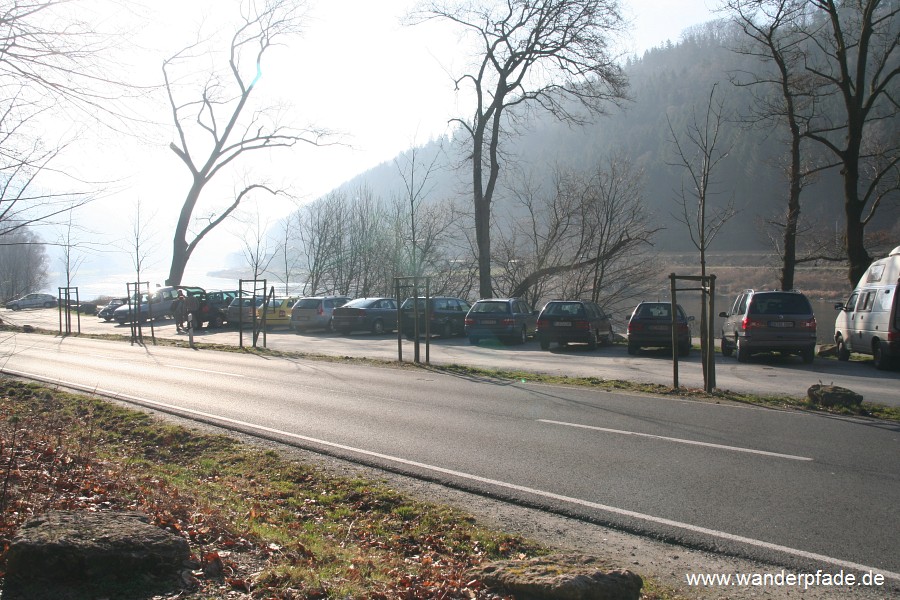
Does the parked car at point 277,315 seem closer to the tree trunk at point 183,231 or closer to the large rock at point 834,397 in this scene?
the tree trunk at point 183,231

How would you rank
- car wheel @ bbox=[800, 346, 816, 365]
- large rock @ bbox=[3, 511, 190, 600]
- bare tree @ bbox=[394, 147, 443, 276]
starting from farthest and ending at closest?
bare tree @ bbox=[394, 147, 443, 276], car wheel @ bbox=[800, 346, 816, 365], large rock @ bbox=[3, 511, 190, 600]

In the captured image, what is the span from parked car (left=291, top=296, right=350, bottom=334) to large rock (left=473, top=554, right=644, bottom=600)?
2936 cm

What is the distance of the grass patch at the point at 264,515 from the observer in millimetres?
4340

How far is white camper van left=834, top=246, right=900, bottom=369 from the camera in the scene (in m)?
16.5

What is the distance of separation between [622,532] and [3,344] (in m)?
24.6

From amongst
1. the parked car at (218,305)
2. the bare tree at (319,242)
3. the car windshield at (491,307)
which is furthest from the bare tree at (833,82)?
the bare tree at (319,242)

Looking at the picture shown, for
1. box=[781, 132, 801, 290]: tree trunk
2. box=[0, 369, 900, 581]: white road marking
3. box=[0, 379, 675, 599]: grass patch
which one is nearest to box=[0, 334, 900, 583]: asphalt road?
box=[0, 369, 900, 581]: white road marking

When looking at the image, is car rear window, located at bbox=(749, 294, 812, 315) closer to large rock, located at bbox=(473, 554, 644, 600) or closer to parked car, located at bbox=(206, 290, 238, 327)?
large rock, located at bbox=(473, 554, 644, 600)

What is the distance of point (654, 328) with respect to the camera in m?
20.8

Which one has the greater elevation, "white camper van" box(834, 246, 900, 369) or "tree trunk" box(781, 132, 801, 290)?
"tree trunk" box(781, 132, 801, 290)

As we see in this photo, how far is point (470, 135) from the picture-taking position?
33250 millimetres

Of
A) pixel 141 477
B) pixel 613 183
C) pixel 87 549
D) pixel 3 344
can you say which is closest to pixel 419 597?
pixel 87 549

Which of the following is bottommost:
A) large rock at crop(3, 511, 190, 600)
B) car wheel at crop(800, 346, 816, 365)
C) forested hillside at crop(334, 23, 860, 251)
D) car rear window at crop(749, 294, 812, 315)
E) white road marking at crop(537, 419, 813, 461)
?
white road marking at crop(537, 419, 813, 461)

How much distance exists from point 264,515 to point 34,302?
75.7 m
